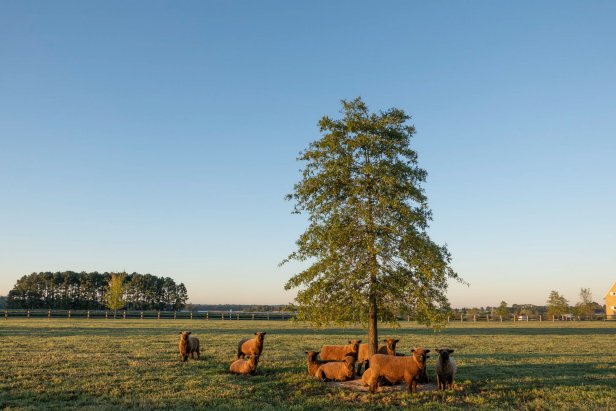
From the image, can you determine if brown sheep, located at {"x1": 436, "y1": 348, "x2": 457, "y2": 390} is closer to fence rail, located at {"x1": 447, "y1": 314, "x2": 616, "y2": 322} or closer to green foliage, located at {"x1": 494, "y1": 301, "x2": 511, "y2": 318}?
fence rail, located at {"x1": 447, "y1": 314, "x2": 616, "y2": 322}

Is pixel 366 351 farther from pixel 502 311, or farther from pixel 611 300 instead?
pixel 611 300

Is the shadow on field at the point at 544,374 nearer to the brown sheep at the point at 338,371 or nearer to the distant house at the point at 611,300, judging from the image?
the brown sheep at the point at 338,371

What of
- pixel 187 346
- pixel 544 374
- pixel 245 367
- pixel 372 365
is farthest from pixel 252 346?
pixel 544 374

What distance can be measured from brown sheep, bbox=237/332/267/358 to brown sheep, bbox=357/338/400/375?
3973 millimetres

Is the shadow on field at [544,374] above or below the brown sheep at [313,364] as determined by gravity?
below

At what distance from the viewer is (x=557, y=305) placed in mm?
80812

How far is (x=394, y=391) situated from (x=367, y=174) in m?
6.76

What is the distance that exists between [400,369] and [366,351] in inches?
141

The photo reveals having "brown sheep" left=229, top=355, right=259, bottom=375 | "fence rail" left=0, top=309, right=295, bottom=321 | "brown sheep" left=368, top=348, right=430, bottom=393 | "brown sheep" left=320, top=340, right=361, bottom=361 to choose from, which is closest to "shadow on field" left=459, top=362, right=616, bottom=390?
"brown sheep" left=368, top=348, right=430, bottom=393

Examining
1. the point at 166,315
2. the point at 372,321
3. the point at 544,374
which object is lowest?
the point at 166,315

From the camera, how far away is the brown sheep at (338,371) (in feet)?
47.3

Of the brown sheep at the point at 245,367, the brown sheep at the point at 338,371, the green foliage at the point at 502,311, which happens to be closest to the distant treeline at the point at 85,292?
the green foliage at the point at 502,311

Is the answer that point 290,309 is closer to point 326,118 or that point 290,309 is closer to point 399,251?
point 399,251

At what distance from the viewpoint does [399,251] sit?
47.2ft
